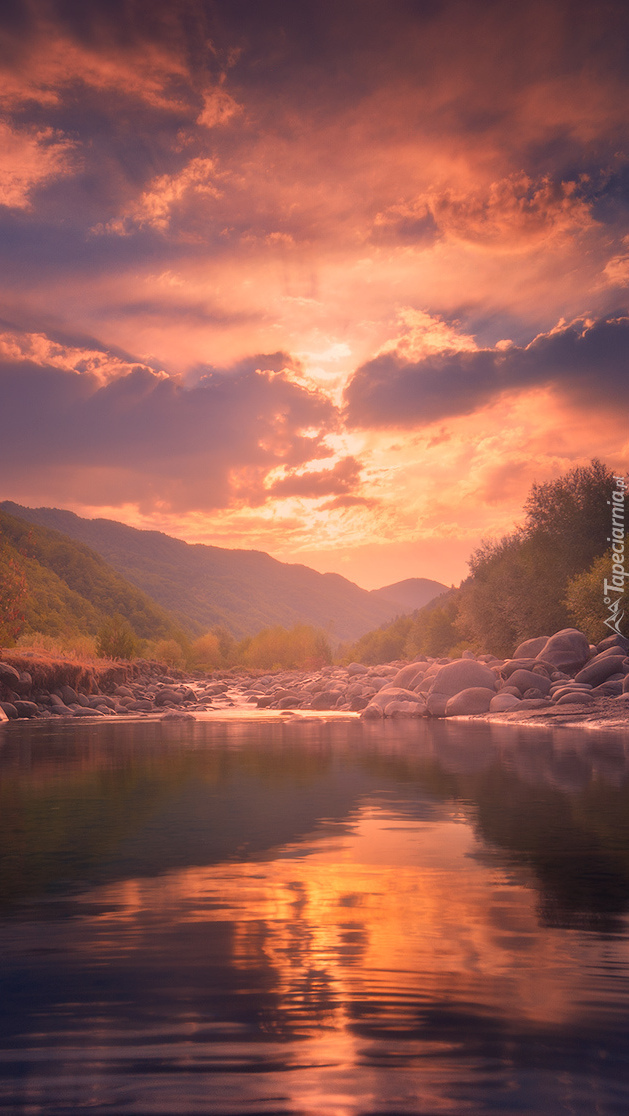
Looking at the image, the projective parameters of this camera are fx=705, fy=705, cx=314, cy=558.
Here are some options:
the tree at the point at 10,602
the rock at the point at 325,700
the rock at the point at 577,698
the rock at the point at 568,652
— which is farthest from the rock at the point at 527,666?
the tree at the point at 10,602

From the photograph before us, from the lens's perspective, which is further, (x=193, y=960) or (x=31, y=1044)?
(x=193, y=960)

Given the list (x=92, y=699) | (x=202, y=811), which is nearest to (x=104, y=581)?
(x=92, y=699)

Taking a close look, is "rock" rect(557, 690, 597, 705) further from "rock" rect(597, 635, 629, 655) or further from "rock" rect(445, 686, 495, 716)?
"rock" rect(597, 635, 629, 655)

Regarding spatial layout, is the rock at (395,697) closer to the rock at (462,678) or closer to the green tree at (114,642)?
the rock at (462,678)

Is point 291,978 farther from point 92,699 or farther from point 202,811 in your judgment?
point 92,699

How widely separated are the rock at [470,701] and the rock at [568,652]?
3307 mm

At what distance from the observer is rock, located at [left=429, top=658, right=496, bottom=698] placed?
2617cm

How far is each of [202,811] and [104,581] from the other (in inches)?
4252

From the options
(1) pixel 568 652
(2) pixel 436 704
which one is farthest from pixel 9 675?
(1) pixel 568 652

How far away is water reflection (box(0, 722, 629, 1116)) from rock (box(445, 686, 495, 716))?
53.2 feet

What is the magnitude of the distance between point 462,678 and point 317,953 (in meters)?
23.7

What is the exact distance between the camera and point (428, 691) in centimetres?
2972

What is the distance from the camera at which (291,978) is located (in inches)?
126

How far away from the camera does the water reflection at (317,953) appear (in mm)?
2355
